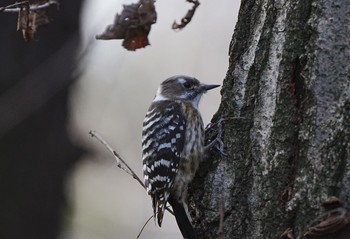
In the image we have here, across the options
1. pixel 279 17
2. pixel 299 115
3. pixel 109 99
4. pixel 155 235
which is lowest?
pixel 155 235

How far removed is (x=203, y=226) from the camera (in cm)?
374

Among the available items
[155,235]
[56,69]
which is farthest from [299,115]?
[155,235]

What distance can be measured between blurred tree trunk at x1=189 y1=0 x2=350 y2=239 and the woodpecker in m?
0.41

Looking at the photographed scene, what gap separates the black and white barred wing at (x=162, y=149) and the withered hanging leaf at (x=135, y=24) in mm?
803

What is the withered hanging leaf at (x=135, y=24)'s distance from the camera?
3875 mm

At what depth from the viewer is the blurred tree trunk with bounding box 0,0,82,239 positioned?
6.87 m

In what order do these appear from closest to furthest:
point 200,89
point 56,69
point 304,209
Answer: point 304,209 < point 200,89 < point 56,69

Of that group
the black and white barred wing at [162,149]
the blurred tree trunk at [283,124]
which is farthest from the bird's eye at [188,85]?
the blurred tree trunk at [283,124]

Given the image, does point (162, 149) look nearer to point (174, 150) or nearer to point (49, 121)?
point (174, 150)

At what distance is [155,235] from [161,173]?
5.14m

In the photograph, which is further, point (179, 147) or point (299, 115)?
point (179, 147)

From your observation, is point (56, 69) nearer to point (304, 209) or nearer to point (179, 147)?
point (179, 147)

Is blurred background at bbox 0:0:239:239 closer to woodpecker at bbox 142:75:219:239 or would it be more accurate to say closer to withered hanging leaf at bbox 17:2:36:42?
woodpecker at bbox 142:75:219:239

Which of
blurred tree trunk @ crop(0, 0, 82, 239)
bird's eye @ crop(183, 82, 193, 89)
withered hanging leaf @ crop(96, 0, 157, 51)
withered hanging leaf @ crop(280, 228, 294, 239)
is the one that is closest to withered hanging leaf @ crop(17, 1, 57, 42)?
withered hanging leaf @ crop(96, 0, 157, 51)
